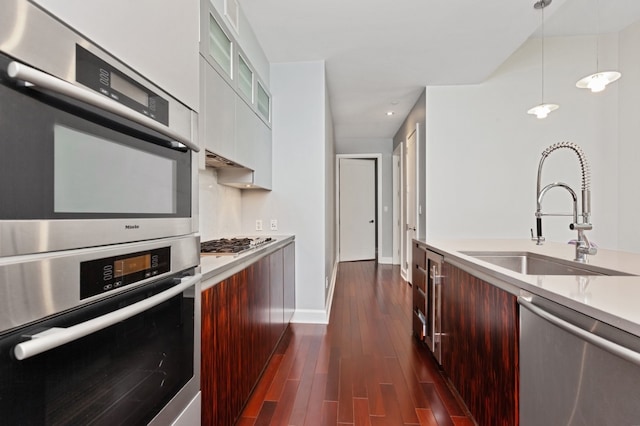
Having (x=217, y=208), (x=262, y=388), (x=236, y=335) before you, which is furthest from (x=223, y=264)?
(x=217, y=208)

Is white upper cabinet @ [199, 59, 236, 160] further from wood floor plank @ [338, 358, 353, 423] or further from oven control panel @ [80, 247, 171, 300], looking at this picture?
wood floor plank @ [338, 358, 353, 423]

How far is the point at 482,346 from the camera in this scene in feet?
4.57

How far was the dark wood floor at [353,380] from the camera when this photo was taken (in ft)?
5.39

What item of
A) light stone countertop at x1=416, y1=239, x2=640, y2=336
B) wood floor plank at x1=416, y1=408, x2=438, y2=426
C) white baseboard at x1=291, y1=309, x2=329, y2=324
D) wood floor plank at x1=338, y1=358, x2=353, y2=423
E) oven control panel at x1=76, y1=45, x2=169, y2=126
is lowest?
wood floor plank at x1=416, y1=408, x2=438, y2=426

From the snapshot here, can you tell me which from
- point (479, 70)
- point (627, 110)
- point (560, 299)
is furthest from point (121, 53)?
point (627, 110)

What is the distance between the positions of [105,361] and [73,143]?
0.47m

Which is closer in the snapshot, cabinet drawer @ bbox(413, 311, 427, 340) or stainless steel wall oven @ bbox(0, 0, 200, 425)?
stainless steel wall oven @ bbox(0, 0, 200, 425)

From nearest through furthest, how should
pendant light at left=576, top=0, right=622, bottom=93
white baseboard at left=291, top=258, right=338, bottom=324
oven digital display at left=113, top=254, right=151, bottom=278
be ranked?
oven digital display at left=113, top=254, right=151, bottom=278, pendant light at left=576, top=0, right=622, bottom=93, white baseboard at left=291, top=258, right=338, bottom=324

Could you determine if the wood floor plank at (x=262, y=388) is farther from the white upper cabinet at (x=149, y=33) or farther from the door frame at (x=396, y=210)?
the door frame at (x=396, y=210)

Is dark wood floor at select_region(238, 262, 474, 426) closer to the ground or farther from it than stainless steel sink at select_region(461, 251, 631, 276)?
closer to the ground

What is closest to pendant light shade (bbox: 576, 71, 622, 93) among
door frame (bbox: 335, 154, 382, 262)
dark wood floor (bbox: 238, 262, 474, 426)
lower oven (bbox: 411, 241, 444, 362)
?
lower oven (bbox: 411, 241, 444, 362)

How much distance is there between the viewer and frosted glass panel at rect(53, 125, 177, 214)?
0.56 m

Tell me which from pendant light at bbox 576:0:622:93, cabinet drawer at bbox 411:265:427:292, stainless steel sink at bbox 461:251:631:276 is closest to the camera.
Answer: stainless steel sink at bbox 461:251:631:276

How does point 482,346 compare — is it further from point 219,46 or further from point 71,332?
point 219,46
